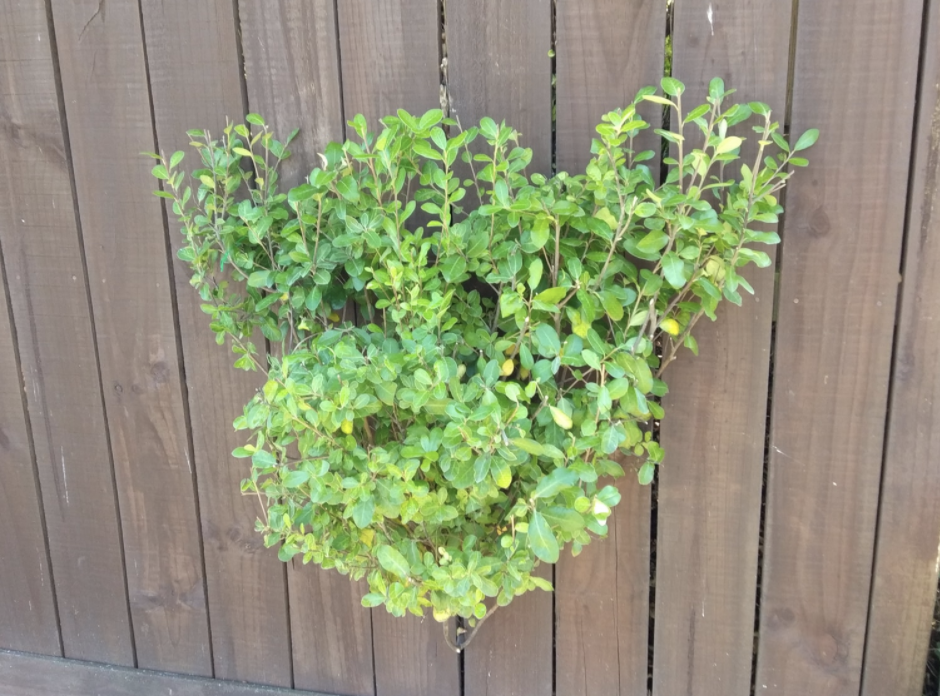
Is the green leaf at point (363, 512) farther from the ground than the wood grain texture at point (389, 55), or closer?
closer

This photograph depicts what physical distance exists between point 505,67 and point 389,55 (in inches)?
9.5

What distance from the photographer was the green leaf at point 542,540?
1.10 m

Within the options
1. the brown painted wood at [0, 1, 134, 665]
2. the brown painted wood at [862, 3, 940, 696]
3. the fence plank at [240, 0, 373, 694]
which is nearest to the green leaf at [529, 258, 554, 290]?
the fence plank at [240, 0, 373, 694]

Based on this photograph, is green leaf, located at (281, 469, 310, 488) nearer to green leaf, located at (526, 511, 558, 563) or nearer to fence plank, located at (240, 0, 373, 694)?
green leaf, located at (526, 511, 558, 563)

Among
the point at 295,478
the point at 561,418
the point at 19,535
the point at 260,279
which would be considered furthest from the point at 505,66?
the point at 19,535

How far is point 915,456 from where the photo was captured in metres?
1.40

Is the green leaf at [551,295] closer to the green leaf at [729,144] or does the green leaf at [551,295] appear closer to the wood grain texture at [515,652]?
the green leaf at [729,144]

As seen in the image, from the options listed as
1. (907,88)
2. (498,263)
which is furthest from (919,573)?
(498,263)

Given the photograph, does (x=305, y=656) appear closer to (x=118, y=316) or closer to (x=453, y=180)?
(x=118, y=316)

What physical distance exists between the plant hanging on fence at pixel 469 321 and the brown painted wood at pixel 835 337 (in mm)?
110

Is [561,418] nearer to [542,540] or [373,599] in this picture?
[542,540]

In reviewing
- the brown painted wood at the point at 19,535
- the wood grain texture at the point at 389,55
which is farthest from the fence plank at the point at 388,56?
the brown painted wood at the point at 19,535

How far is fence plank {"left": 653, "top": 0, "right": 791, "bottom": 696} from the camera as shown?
1314 mm

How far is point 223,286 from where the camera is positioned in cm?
146
